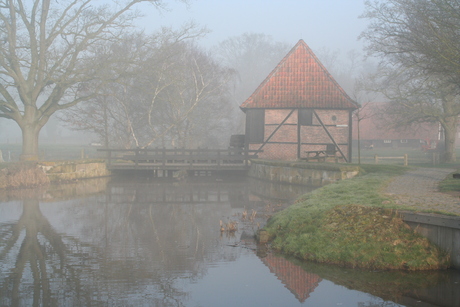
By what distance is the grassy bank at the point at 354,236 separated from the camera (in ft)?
25.4

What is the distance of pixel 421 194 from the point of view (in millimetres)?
10969

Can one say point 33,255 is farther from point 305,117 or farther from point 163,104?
point 163,104

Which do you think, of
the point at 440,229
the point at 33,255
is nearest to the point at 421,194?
the point at 440,229

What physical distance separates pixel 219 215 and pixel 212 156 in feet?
42.5

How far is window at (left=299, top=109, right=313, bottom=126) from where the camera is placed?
26.2 meters

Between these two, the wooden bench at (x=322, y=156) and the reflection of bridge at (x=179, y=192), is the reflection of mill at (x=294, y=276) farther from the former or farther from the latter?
the wooden bench at (x=322, y=156)

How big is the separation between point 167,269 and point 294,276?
2.05 metres

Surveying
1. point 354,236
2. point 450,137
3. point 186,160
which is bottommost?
point 354,236

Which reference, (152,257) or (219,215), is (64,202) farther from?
(152,257)

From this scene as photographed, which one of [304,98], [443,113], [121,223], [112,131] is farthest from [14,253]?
[112,131]

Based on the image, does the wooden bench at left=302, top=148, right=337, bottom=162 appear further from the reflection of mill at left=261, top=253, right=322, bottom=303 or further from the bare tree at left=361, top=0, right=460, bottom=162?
the reflection of mill at left=261, top=253, right=322, bottom=303

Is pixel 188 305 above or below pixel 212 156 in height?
below

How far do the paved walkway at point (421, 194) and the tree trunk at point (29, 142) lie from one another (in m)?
17.0

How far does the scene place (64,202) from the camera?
1599cm
